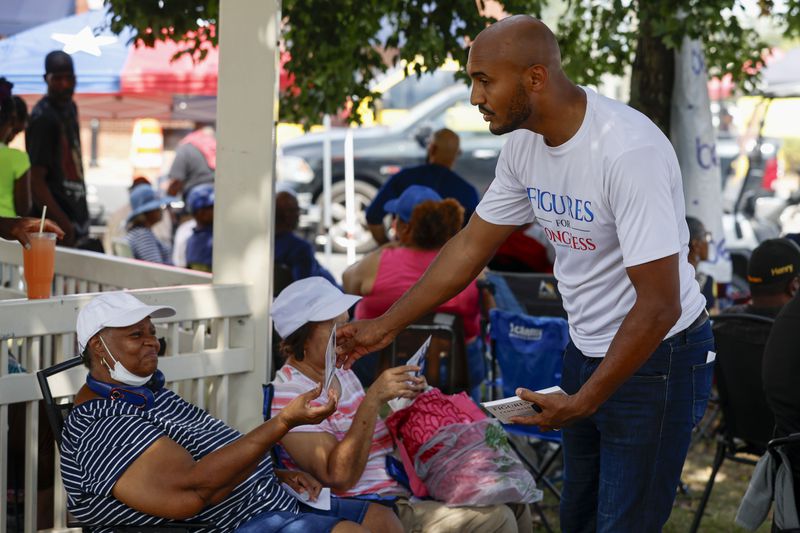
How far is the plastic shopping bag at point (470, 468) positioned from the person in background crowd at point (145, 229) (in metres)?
4.89

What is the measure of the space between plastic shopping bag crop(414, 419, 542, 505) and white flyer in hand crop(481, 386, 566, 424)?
3.67 feet

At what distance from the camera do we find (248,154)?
13.9 ft

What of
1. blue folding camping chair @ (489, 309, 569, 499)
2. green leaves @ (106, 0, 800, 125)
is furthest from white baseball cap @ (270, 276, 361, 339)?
green leaves @ (106, 0, 800, 125)

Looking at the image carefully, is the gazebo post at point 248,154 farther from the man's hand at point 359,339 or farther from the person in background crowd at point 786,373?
the person in background crowd at point 786,373

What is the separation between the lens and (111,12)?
6484 mm

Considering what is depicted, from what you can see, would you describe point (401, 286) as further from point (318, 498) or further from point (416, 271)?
point (318, 498)

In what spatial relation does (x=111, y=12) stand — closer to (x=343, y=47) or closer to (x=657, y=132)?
(x=343, y=47)

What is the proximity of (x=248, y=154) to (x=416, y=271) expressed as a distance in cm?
181

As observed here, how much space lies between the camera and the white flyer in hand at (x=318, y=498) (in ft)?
11.7

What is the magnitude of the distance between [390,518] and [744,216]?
10048 mm

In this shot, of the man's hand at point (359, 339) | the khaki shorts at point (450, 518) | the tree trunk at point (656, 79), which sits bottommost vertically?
the khaki shorts at point (450, 518)

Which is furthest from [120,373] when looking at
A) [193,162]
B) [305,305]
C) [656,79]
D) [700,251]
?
[193,162]

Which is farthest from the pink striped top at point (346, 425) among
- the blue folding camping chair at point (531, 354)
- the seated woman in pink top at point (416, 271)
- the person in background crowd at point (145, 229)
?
the person in background crowd at point (145, 229)

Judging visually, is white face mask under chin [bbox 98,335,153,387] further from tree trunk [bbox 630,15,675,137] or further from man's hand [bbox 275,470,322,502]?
tree trunk [bbox 630,15,675,137]
